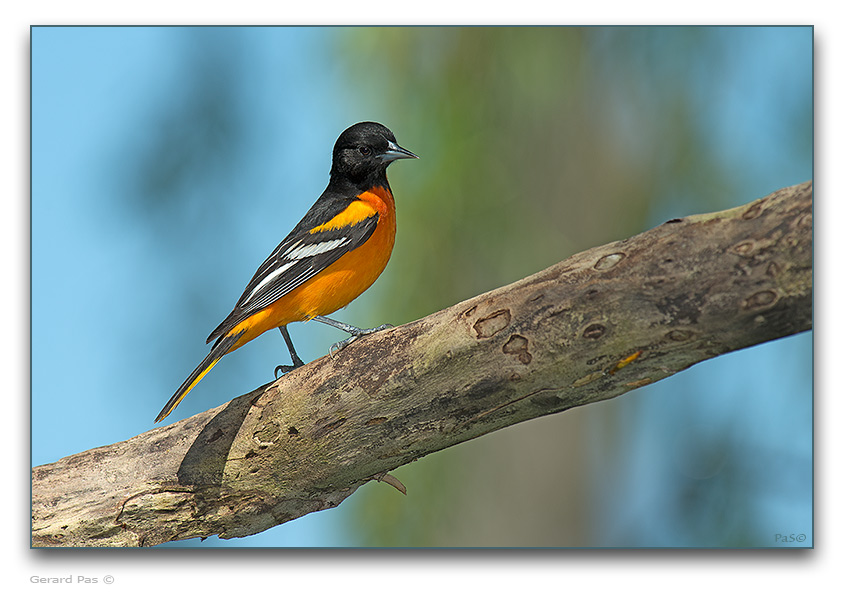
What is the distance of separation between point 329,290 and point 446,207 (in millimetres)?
1298

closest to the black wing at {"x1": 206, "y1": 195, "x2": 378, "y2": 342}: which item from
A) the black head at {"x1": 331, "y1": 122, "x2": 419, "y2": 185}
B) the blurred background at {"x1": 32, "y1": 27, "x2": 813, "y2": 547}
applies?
the black head at {"x1": 331, "y1": 122, "x2": 419, "y2": 185}

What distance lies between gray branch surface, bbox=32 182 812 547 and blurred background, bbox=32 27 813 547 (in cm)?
45

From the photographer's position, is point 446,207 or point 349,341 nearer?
point 349,341

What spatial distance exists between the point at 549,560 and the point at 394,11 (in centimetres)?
231

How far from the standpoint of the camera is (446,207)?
4.11 meters

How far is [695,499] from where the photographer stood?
3.64 meters

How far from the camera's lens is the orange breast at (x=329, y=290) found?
9.59 feet

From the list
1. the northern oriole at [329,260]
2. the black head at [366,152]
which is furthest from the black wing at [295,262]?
the black head at [366,152]

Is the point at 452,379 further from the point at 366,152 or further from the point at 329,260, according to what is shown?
the point at 366,152

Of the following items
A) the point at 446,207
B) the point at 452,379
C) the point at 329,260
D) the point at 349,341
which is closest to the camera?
the point at 452,379

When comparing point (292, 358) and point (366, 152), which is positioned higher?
point (366, 152)

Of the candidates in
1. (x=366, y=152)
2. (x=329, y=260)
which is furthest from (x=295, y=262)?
(x=366, y=152)

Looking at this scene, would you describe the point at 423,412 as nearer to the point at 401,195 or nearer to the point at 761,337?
the point at 761,337
